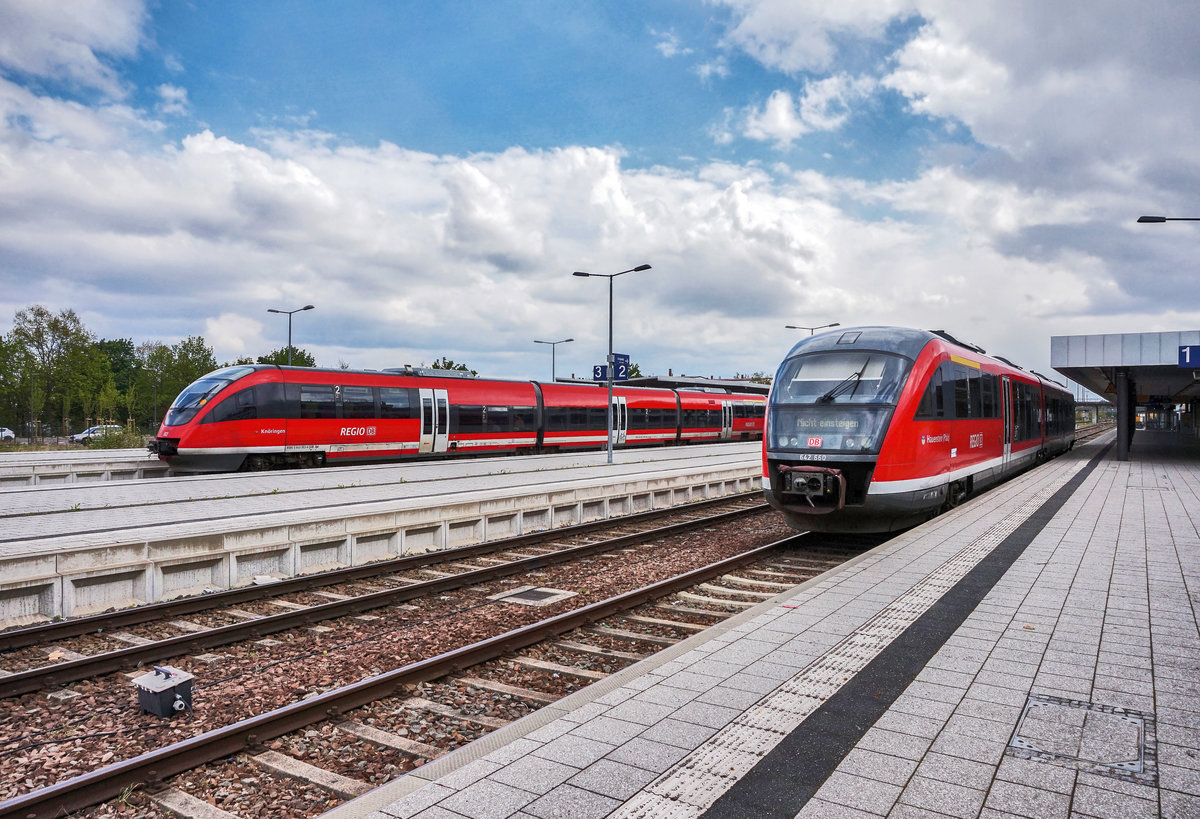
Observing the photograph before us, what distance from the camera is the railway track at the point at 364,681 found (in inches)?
189

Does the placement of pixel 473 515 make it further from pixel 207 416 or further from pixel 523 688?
pixel 207 416

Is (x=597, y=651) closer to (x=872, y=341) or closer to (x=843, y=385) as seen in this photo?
(x=843, y=385)

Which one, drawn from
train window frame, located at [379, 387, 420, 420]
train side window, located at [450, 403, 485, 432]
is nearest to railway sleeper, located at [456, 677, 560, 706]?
train window frame, located at [379, 387, 420, 420]

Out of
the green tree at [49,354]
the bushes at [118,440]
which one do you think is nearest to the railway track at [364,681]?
the bushes at [118,440]

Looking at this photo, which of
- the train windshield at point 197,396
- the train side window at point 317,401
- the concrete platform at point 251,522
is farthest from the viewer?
the train side window at point 317,401

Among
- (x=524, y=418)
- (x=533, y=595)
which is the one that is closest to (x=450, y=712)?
(x=533, y=595)

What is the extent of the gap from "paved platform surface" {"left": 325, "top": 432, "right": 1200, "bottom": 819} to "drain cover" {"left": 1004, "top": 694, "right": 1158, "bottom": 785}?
1cm

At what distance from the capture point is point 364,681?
5746 millimetres

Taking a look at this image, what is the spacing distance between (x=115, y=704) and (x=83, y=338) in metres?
47.5

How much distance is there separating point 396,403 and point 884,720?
71.3ft

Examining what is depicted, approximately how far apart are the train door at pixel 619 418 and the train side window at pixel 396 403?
39.3 feet

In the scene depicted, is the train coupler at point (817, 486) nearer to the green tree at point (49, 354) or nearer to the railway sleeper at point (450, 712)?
the railway sleeper at point (450, 712)

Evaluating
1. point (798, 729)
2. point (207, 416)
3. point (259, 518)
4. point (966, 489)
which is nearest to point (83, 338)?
point (207, 416)

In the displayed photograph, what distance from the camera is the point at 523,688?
610 centimetres
